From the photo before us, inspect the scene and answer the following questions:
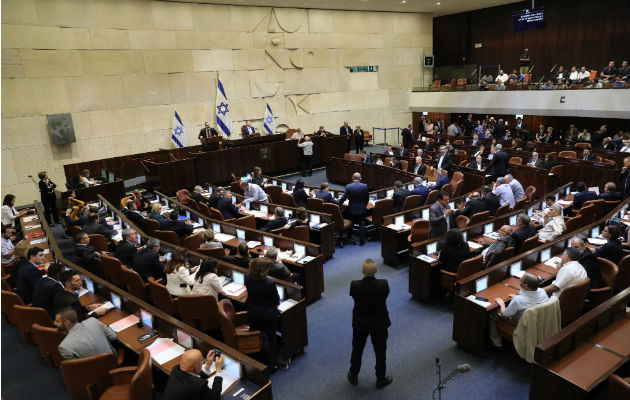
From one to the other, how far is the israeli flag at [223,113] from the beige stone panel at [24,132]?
5573mm

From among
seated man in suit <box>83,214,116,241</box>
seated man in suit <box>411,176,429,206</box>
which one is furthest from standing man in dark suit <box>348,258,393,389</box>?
seated man in suit <box>83,214,116,241</box>

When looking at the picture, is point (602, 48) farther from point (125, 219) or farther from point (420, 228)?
point (125, 219)

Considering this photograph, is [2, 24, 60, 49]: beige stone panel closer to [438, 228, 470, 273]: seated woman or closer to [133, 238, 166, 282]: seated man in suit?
[133, 238, 166, 282]: seated man in suit

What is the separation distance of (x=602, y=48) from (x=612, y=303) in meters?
16.9

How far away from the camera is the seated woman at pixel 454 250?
5.84m

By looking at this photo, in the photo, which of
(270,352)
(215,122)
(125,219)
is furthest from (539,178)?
(215,122)

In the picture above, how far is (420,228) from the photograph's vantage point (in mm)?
7199

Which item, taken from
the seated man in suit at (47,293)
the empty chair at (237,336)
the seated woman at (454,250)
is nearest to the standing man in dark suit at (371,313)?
the empty chair at (237,336)

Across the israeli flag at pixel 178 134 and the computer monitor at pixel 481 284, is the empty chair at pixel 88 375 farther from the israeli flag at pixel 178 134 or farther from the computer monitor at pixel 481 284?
the israeli flag at pixel 178 134

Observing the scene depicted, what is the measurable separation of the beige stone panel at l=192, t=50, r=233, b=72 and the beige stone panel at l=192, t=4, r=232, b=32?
0.80 meters

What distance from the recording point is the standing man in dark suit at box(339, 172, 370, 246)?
28.1 feet

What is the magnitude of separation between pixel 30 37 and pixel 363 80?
12.9 meters

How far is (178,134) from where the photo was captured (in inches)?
600

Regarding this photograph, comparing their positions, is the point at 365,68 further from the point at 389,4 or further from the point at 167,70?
the point at 167,70
